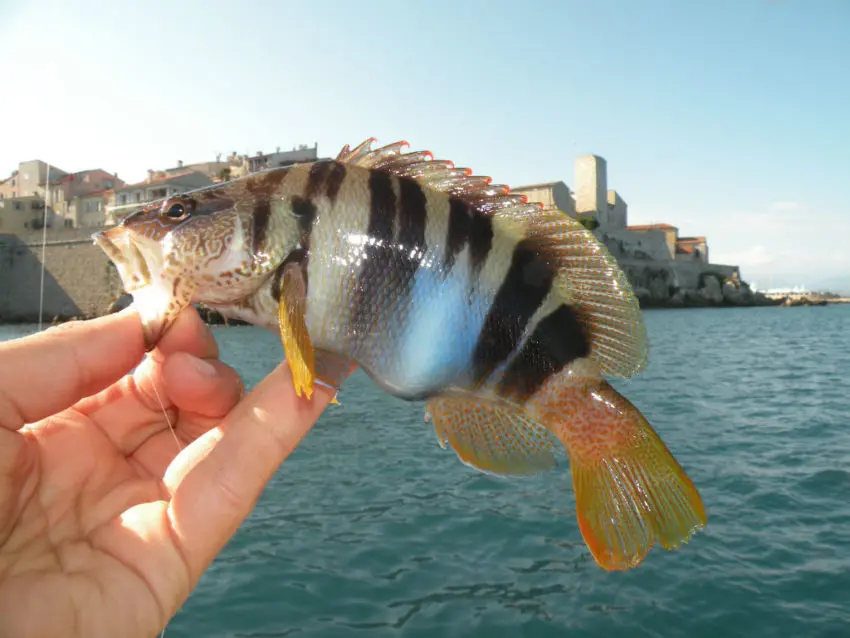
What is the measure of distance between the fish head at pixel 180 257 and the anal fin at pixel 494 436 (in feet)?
2.47

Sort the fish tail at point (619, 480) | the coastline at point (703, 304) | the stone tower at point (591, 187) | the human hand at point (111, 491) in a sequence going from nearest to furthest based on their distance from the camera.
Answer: the human hand at point (111, 491) < the fish tail at point (619, 480) < the coastline at point (703, 304) < the stone tower at point (591, 187)

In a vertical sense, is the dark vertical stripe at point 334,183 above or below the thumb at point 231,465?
above

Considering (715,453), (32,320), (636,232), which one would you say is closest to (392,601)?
(715,453)

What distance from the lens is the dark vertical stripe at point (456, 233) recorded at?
6.24 feet

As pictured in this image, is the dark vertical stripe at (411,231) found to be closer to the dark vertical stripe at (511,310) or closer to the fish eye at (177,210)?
the dark vertical stripe at (511,310)

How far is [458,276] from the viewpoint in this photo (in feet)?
6.25

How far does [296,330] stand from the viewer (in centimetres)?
181

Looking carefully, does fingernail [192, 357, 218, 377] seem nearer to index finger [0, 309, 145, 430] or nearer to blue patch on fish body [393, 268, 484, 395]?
index finger [0, 309, 145, 430]

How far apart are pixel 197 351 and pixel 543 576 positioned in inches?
235

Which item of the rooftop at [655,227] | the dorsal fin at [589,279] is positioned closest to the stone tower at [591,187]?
the rooftop at [655,227]

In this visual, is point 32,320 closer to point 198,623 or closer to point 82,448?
point 198,623

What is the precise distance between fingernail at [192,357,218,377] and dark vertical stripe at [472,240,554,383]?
860 millimetres

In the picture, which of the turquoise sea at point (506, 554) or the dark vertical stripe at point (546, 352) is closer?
the dark vertical stripe at point (546, 352)

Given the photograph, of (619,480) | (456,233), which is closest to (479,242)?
(456,233)
